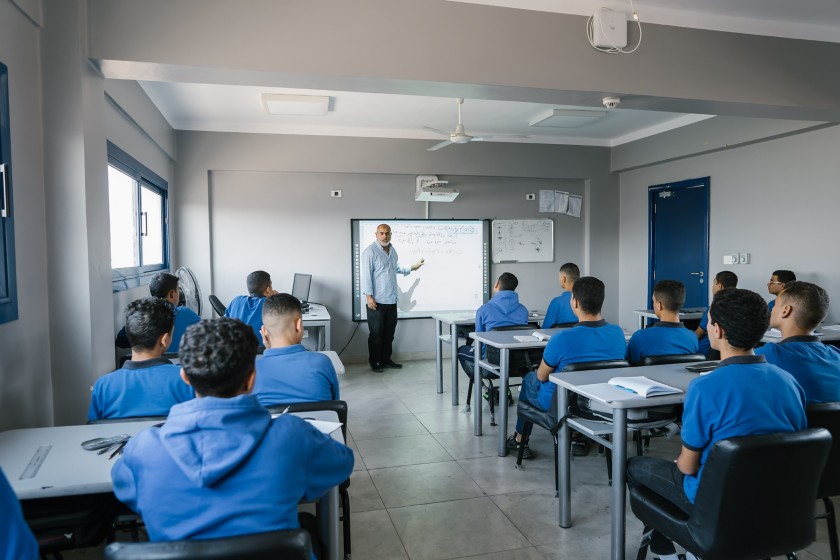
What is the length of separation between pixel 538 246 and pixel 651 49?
4.16 metres

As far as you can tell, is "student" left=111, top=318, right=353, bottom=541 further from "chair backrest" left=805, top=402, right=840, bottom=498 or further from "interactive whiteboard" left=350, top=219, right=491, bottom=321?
"interactive whiteboard" left=350, top=219, right=491, bottom=321

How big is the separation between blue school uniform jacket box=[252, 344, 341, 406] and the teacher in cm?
405

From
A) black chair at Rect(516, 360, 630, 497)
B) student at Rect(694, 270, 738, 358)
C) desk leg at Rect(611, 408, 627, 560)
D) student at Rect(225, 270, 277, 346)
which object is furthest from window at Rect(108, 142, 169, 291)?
student at Rect(694, 270, 738, 358)

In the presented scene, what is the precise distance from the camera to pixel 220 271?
6.49m

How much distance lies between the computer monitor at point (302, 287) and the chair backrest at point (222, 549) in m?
5.07

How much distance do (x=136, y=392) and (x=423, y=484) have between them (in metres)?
1.77

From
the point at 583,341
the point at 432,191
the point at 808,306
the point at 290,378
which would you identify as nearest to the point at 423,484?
the point at 583,341

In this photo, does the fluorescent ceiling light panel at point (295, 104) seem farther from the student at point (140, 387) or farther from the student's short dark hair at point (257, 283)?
the student at point (140, 387)

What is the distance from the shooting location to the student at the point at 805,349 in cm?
228

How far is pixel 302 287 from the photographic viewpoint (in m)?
6.23

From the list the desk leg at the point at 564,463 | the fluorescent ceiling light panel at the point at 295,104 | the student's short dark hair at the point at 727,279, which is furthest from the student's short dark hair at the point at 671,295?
the fluorescent ceiling light panel at the point at 295,104

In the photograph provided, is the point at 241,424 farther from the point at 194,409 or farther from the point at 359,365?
the point at 359,365

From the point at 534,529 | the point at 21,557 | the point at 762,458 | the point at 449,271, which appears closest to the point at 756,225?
the point at 449,271

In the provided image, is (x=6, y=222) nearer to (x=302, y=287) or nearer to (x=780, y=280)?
(x=302, y=287)
